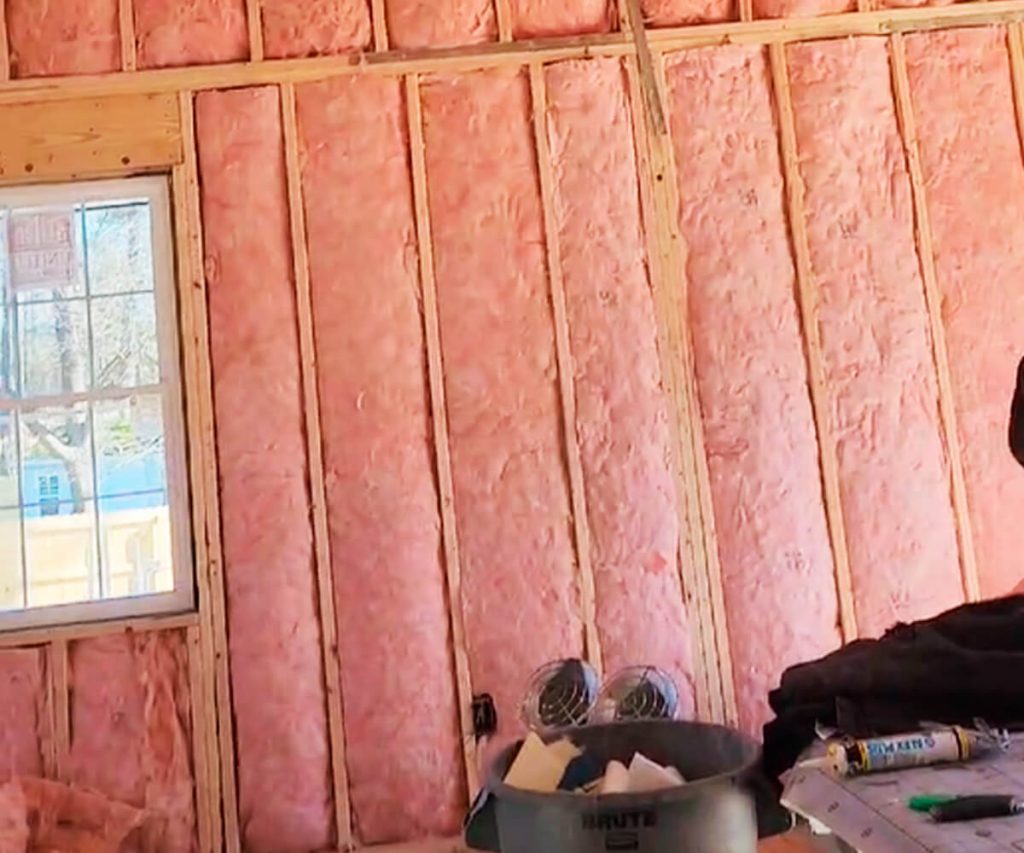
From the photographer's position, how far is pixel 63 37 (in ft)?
11.2

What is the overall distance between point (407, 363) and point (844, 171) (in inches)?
63.3

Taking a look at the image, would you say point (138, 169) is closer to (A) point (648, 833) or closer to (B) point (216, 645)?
(B) point (216, 645)

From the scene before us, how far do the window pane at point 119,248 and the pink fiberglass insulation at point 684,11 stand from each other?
5.90 ft

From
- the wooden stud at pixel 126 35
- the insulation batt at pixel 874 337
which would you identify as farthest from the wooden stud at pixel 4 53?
the insulation batt at pixel 874 337

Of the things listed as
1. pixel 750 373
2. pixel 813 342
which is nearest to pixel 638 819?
pixel 750 373

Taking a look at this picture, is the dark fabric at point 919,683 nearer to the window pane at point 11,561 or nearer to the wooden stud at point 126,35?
the window pane at point 11,561

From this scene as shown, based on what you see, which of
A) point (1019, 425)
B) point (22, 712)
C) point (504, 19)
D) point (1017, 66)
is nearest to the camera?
point (1019, 425)

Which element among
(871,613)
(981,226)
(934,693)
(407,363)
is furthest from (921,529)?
(934,693)

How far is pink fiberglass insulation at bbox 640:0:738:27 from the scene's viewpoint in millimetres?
3564

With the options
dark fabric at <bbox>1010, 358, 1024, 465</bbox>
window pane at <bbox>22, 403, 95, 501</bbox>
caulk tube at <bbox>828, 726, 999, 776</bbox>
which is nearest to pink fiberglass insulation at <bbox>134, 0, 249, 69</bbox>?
window pane at <bbox>22, 403, 95, 501</bbox>

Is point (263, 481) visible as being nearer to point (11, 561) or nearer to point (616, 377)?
point (11, 561)

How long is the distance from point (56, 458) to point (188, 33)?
1.44 meters

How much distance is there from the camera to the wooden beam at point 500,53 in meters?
3.40

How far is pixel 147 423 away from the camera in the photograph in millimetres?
3379
